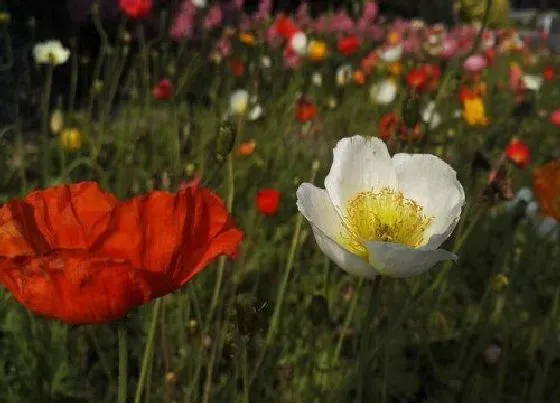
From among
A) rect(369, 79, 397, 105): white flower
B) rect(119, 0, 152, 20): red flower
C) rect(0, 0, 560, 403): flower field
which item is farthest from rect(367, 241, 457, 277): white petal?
rect(369, 79, 397, 105): white flower

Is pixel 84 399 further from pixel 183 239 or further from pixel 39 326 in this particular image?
pixel 183 239

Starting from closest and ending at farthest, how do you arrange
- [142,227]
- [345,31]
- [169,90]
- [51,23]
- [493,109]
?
[142,227]
[169,90]
[493,109]
[51,23]
[345,31]

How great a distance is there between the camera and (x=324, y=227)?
2.33 ft

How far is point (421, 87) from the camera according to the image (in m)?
Answer: 2.45

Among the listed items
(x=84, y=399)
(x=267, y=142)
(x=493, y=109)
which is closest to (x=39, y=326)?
(x=84, y=399)

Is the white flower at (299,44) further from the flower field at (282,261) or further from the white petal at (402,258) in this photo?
the white petal at (402,258)

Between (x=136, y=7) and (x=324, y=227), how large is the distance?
4.81 ft

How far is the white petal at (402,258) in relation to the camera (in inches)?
23.6

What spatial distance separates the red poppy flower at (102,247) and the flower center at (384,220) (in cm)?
16

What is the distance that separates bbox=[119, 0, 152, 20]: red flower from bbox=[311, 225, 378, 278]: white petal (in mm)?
1493

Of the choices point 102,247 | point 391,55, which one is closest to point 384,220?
point 102,247

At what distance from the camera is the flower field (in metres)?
0.62

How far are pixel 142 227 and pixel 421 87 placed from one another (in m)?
1.94

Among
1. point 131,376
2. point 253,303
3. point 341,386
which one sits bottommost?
point 131,376
